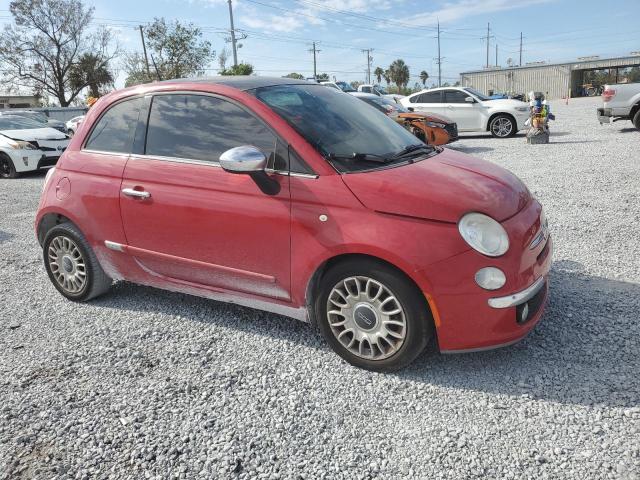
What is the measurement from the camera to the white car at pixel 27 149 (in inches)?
463

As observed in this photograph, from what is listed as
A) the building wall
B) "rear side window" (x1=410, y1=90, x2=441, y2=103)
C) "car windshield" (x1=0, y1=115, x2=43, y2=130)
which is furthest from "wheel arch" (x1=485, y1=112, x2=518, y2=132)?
the building wall

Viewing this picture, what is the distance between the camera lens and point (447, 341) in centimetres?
277

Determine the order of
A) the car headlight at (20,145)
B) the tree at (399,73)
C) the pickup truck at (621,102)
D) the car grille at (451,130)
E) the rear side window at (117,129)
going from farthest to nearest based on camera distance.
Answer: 1. the tree at (399,73)
2. the pickup truck at (621,102)
3. the car grille at (451,130)
4. the car headlight at (20,145)
5. the rear side window at (117,129)

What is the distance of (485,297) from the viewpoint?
266 centimetres

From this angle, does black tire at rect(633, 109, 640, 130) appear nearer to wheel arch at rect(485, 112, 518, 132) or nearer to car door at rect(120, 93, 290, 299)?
wheel arch at rect(485, 112, 518, 132)

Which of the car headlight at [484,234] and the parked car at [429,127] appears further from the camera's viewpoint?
the parked car at [429,127]

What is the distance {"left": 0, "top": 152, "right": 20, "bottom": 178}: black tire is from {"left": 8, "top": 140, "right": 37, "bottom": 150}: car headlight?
290 mm

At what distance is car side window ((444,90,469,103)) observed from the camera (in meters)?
15.9

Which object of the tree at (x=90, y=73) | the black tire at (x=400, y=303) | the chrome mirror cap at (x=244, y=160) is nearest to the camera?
the black tire at (x=400, y=303)

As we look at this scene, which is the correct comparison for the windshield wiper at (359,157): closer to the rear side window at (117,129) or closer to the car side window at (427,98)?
the rear side window at (117,129)

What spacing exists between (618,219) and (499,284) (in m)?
4.03

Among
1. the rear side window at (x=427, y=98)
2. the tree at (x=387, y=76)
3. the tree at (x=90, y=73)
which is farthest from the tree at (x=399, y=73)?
the rear side window at (x=427, y=98)

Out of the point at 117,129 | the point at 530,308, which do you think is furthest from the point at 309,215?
the point at 117,129

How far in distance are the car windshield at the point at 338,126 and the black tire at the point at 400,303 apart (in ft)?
1.95
